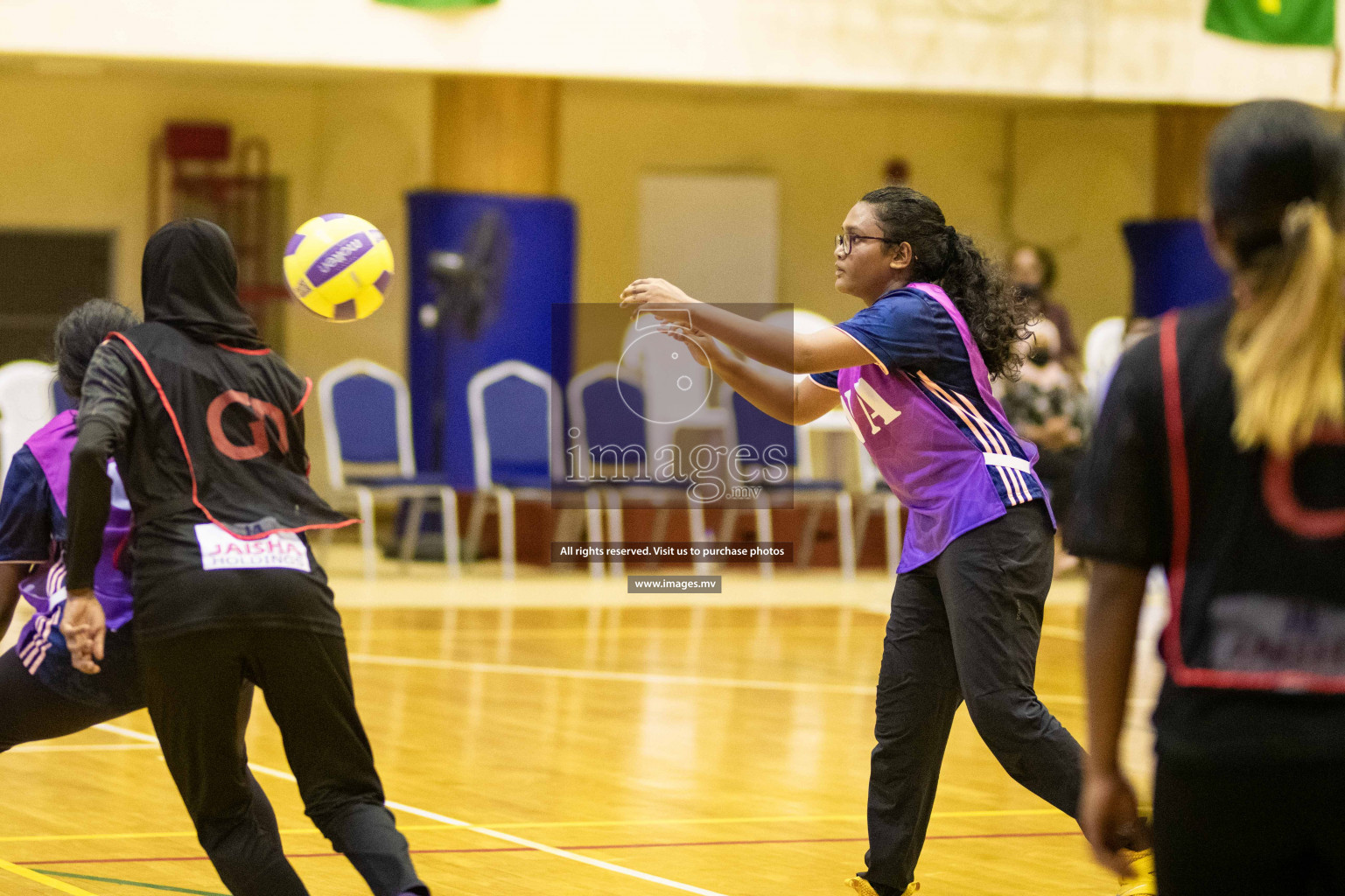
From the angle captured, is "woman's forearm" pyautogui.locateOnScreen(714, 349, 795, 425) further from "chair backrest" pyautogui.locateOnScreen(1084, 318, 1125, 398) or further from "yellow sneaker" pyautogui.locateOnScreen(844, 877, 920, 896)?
"chair backrest" pyautogui.locateOnScreen(1084, 318, 1125, 398)

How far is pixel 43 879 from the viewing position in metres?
4.62

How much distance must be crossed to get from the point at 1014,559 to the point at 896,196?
2.95 ft

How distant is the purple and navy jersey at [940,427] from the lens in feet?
13.3

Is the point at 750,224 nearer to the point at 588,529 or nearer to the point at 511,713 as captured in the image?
the point at 588,529

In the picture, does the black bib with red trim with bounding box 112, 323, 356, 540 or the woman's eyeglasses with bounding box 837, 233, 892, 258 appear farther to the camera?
the woman's eyeglasses with bounding box 837, 233, 892, 258

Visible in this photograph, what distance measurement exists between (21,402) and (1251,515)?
9.88 meters

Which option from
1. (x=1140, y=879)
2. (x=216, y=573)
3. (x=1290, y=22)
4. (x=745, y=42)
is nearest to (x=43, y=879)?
(x=216, y=573)

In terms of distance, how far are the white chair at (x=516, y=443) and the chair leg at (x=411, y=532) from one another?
46cm

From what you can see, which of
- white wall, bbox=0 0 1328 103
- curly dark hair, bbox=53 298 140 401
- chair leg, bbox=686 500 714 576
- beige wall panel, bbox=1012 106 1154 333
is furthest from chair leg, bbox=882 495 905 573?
curly dark hair, bbox=53 298 140 401

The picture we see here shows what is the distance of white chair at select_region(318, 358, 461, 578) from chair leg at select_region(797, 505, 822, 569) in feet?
8.34

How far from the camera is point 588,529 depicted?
12.8 metres

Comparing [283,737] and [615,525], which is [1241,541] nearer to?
[283,737]

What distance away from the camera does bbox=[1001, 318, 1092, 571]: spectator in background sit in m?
8.62

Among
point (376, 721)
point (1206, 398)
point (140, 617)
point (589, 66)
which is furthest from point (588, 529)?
point (1206, 398)
